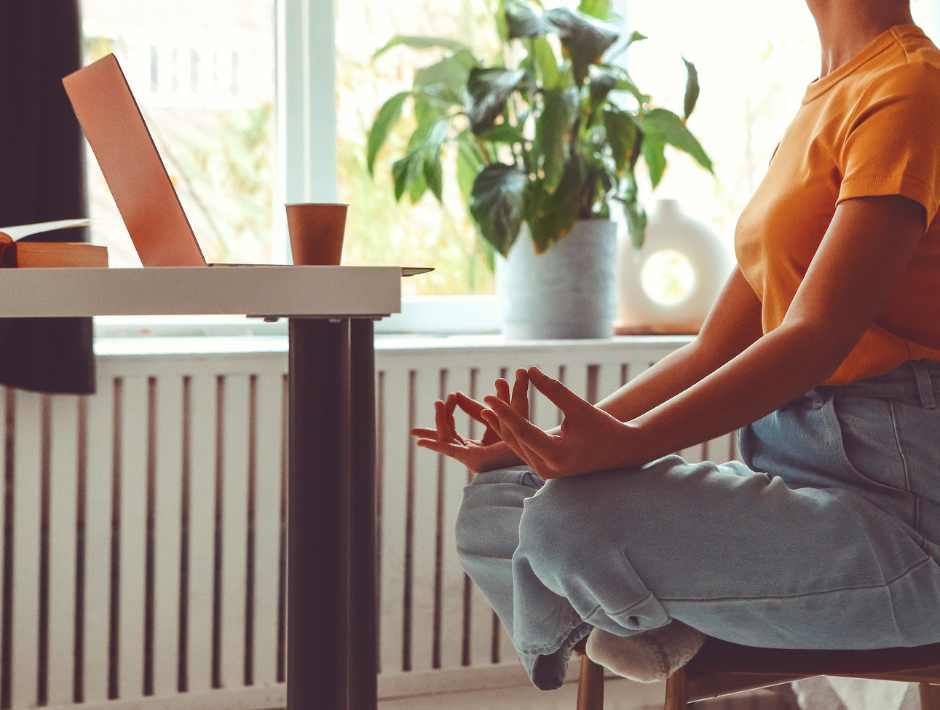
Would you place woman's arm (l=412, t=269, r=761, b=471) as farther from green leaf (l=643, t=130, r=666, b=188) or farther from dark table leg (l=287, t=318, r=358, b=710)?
green leaf (l=643, t=130, r=666, b=188)

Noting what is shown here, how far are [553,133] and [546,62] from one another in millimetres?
197

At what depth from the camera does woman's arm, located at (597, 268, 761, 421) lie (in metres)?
1.21

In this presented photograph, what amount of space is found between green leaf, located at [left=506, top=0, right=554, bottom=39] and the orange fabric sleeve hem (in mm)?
1165

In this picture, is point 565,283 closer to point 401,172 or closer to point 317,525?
point 401,172

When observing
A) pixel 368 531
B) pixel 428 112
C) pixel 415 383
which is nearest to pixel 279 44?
pixel 428 112

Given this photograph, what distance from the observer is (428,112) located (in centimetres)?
217

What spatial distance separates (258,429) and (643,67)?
3.95 feet

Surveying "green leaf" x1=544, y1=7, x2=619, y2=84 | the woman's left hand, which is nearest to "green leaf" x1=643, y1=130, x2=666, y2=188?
"green leaf" x1=544, y1=7, x2=619, y2=84

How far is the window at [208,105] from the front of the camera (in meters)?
2.17

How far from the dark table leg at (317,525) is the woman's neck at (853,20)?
59cm

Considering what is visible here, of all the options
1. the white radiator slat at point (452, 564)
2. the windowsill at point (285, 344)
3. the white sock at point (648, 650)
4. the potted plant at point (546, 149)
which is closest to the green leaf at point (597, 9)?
the potted plant at point (546, 149)

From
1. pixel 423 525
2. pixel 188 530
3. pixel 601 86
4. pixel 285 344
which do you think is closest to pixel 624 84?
pixel 601 86

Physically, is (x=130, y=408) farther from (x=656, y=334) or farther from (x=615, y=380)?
(x=656, y=334)

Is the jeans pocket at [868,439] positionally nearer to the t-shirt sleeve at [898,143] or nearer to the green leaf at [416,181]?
the t-shirt sleeve at [898,143]
